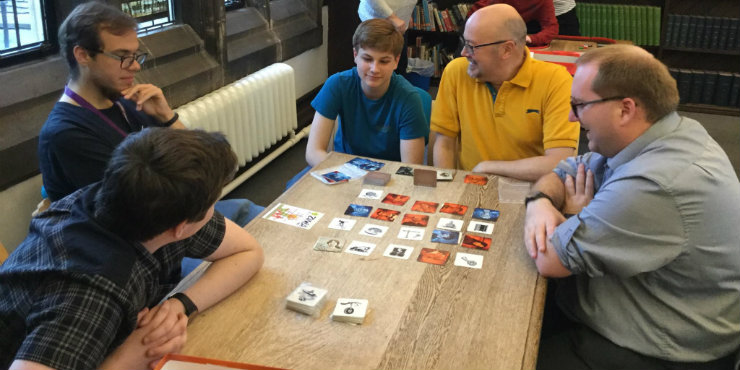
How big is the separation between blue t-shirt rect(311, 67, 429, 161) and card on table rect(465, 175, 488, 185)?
1.54ft

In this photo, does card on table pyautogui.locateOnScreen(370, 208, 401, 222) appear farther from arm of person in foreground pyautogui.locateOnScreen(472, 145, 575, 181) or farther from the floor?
the floor

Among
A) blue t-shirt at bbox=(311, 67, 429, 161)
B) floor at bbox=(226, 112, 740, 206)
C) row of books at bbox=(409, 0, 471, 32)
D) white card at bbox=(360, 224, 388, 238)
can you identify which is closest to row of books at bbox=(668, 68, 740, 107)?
floor at bbox=(226, 112, 740, 206)

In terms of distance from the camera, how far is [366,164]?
8.09 ft

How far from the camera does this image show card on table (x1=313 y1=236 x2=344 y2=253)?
1817 millimetres

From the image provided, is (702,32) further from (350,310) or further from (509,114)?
(350,310)

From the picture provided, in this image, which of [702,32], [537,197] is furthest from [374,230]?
[702,32]

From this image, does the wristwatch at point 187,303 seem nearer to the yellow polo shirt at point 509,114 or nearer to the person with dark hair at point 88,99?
the person with dark hair at point 88,99

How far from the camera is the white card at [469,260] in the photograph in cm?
176

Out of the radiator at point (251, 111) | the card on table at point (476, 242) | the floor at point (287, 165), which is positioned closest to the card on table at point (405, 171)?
the card on table at point (476, 242)

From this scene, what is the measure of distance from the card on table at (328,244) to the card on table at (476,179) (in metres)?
0.67

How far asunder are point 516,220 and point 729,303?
63cm

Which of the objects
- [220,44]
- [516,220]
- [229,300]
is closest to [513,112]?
[516,220]

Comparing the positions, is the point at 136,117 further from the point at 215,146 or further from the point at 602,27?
the point at 602,27

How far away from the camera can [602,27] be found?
237 inches
